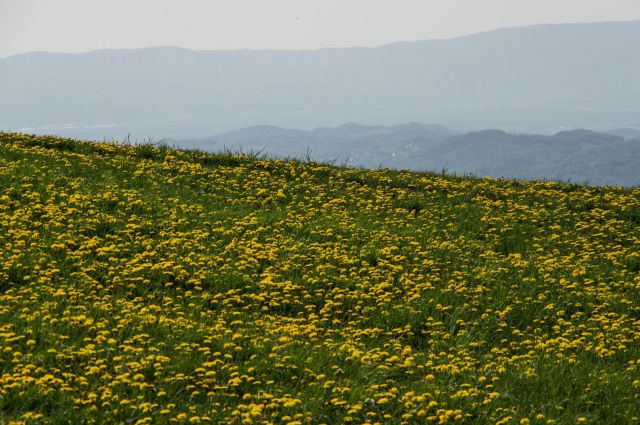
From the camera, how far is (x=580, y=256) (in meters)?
14.1

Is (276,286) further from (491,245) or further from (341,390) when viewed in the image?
(491,245)

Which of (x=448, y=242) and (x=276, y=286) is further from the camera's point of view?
(x=448, y=242)

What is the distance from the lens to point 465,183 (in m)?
19.3

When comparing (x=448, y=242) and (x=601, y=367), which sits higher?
(x=448, y=242)

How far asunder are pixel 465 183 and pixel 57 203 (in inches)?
419

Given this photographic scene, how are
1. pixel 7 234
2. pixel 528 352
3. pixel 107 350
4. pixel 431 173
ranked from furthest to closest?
pixel 431 173, pixel 7 234, pixel 528 352, pixel 107 350

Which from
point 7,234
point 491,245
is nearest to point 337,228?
point 491,245

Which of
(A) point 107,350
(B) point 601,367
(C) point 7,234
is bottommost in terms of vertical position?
(B) point 601,367

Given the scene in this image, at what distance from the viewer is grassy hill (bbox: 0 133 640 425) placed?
291 inches

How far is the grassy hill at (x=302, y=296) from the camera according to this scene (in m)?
7.40

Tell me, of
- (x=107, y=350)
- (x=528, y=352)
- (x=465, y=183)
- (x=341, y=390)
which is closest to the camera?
(x=341, y=390)

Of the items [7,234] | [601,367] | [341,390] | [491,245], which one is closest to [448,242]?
[491,245]

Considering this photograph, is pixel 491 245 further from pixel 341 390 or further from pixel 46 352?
pixel 46 352

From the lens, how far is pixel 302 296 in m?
11.2
